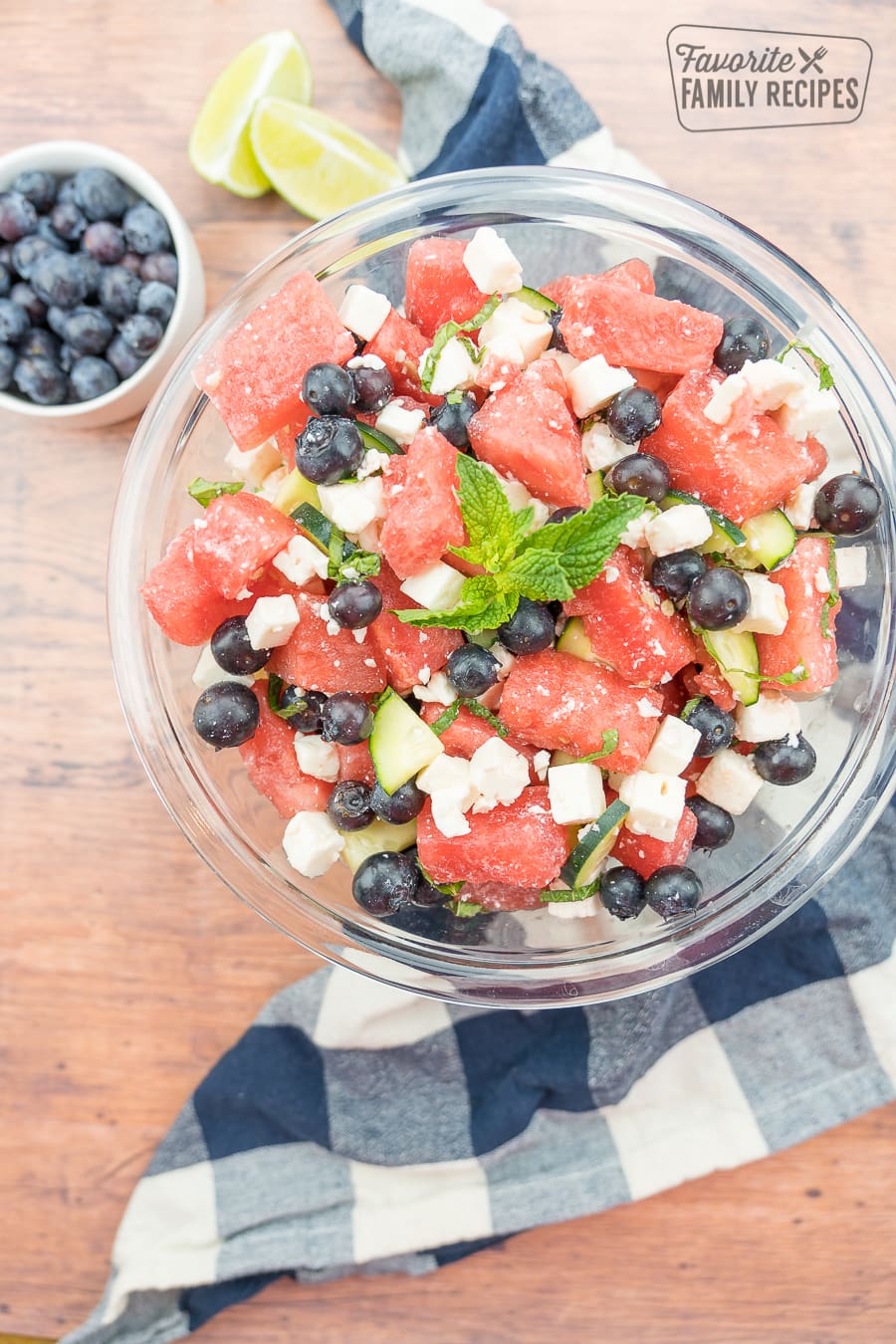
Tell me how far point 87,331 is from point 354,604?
93 cm

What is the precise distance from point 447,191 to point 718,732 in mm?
969

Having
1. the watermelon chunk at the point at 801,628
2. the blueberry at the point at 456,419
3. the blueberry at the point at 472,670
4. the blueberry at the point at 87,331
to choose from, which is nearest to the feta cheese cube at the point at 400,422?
the blueberry at the point at 456,419

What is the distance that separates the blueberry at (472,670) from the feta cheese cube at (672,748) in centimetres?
23

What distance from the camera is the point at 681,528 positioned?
4.23ft

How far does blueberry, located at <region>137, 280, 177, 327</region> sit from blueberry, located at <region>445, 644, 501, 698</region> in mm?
950

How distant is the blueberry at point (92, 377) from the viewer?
1.85m

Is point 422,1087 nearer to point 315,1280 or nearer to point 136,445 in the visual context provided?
point 315,1280

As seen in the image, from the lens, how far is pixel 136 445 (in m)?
1.70

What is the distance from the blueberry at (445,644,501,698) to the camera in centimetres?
133

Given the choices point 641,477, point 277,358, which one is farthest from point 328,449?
point 641,477

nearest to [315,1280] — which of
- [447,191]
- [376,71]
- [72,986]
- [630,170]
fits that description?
[72,986]

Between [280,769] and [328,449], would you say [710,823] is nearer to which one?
[280,769]

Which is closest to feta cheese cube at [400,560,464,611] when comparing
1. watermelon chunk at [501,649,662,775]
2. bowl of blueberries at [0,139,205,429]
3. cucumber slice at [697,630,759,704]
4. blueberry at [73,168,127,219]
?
watermelon chunk at [501,649,662,775]

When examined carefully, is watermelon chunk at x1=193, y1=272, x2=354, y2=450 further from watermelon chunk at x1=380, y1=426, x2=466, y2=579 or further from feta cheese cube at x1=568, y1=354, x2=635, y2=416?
feta cheese cube at x1=568, y1=354, x2=635, y2=416
